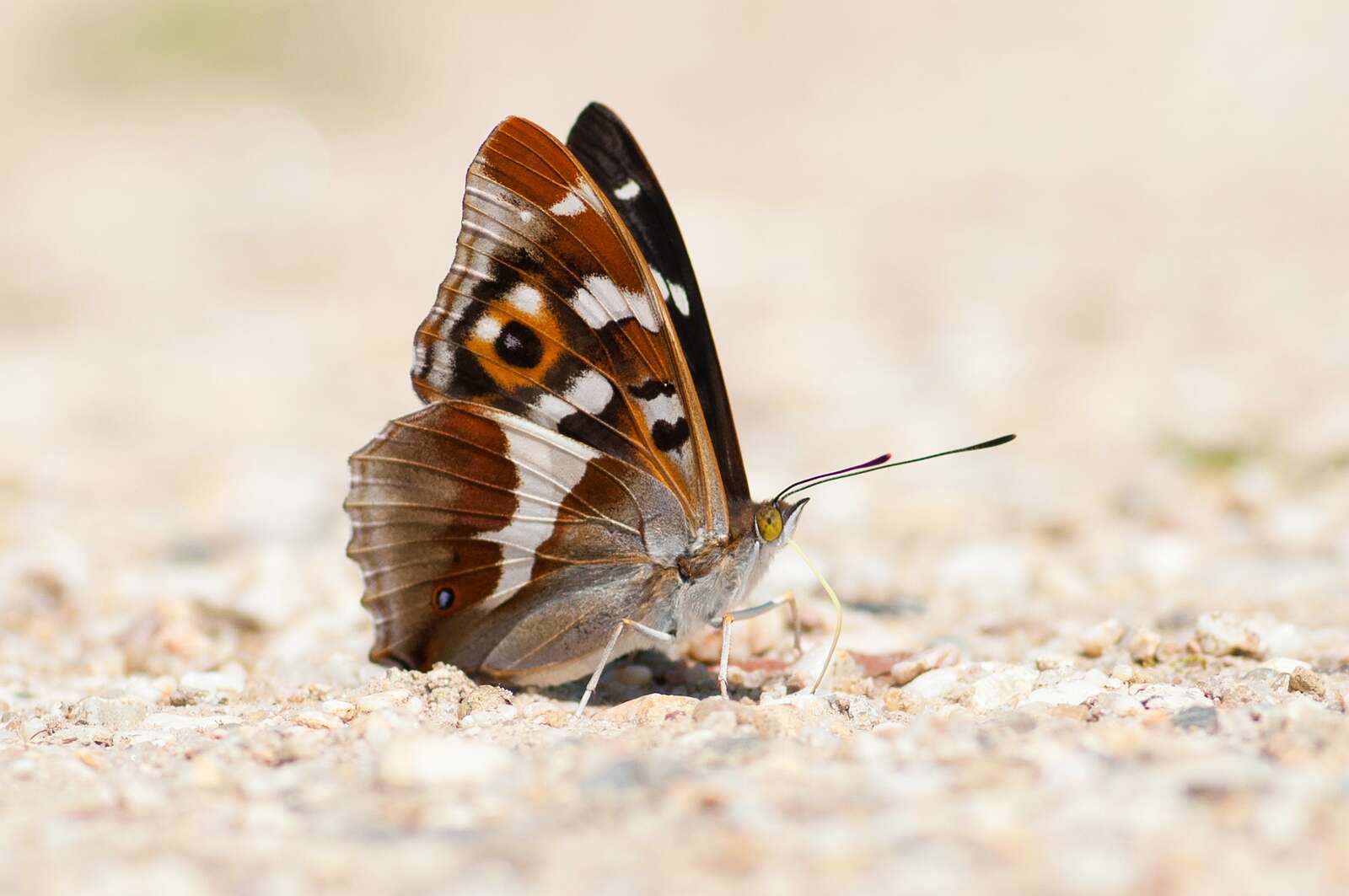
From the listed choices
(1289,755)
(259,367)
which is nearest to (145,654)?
(1289,755)

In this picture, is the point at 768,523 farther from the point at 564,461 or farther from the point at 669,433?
the point at 564,461

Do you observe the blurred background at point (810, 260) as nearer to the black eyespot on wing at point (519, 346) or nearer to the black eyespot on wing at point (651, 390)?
the black eyespot on wing at point (519, 346)

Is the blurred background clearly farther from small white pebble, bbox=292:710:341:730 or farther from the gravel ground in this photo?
small white pebble, bbox=292:710:341:730

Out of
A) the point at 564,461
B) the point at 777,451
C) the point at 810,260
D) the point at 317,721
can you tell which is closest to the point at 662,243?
the point at 564,461

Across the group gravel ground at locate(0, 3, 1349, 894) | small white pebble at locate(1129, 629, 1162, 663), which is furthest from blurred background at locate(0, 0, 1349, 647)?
small white pebble at locate(1129, 629, 1162, 663)

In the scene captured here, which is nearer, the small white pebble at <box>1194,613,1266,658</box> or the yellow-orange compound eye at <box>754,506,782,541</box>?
the yellow-orange compound eye at <box>754,506,782,541</box>

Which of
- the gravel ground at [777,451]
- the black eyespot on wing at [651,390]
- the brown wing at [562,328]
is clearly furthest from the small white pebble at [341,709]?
the black eyespot on wing at [651,390]
